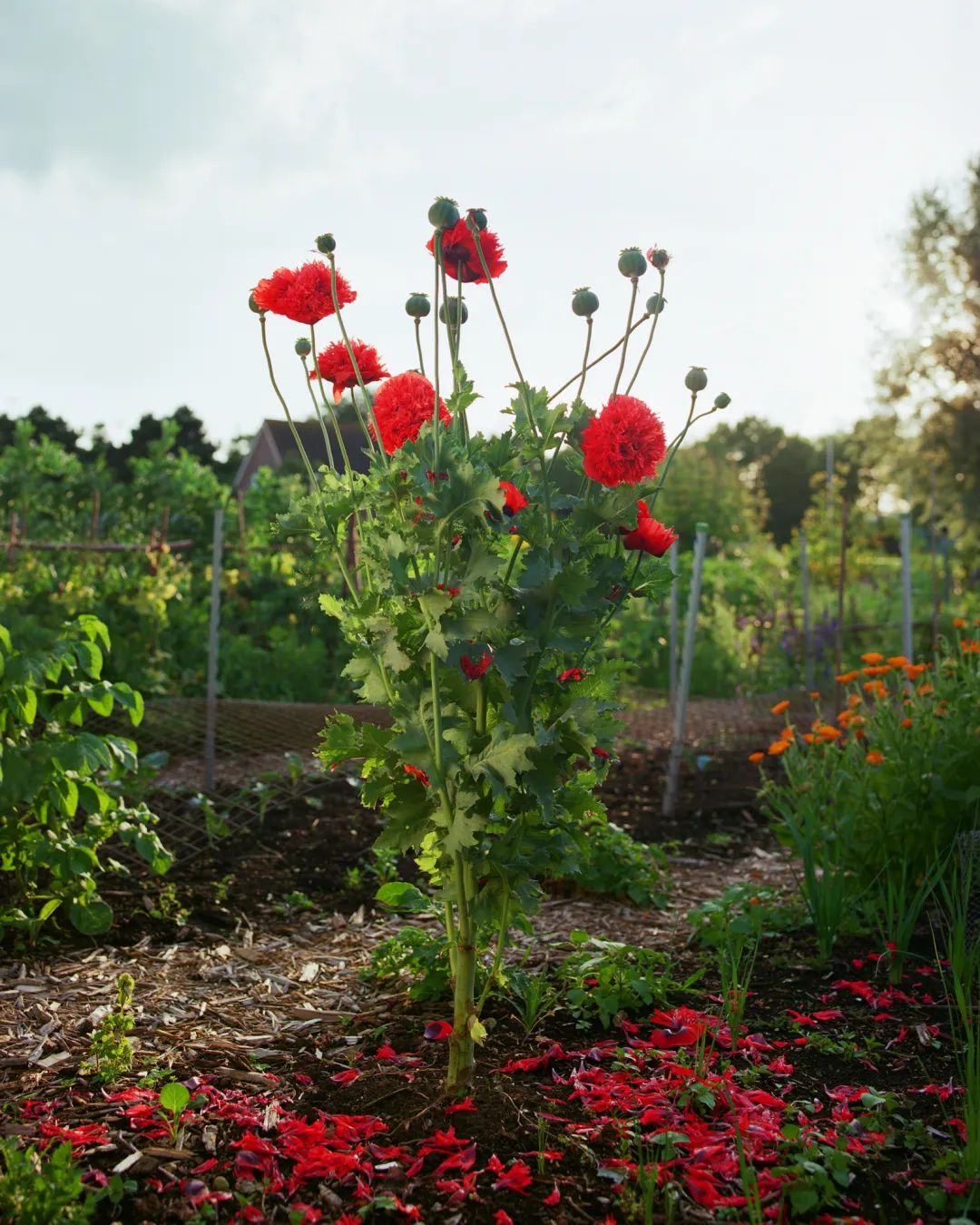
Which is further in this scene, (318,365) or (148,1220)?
(318,365)

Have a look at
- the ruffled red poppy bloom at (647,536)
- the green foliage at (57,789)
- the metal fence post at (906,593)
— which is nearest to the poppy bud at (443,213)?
the ruffled red poppy bloom at (647,536)

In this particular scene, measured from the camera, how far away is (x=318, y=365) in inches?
95.3

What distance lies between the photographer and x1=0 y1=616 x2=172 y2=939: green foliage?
3.13m

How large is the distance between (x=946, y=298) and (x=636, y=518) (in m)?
Answer: 20.2

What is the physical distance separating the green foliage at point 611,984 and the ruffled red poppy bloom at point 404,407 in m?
1.50

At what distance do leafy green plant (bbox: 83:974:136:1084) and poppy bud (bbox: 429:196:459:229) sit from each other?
1927mm

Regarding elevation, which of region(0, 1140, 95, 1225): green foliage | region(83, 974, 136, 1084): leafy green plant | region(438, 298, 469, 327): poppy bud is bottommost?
region(83, 974, 136, 1084): leafy green plant

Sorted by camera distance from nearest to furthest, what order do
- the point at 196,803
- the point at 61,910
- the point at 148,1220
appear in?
the point at 148,1220, the point at 61,910, the point at 196,803

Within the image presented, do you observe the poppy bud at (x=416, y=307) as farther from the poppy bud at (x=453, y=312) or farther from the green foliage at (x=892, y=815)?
the green foliage at (x=892, y=815)

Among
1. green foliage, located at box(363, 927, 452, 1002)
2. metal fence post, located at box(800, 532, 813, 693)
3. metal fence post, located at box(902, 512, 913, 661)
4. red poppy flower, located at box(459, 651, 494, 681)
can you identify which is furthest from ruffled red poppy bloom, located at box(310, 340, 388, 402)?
metal fence post, located at box(800, 532, 813, 693)

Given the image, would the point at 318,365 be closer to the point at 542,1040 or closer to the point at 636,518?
the point at 636,518

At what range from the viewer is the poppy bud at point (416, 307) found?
7.69ft

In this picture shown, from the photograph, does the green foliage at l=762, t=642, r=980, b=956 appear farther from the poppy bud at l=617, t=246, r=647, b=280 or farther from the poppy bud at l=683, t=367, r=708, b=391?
the poppy bud at l=617, t=246, r=647, b=280

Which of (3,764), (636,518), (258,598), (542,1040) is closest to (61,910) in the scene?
(3,764)
